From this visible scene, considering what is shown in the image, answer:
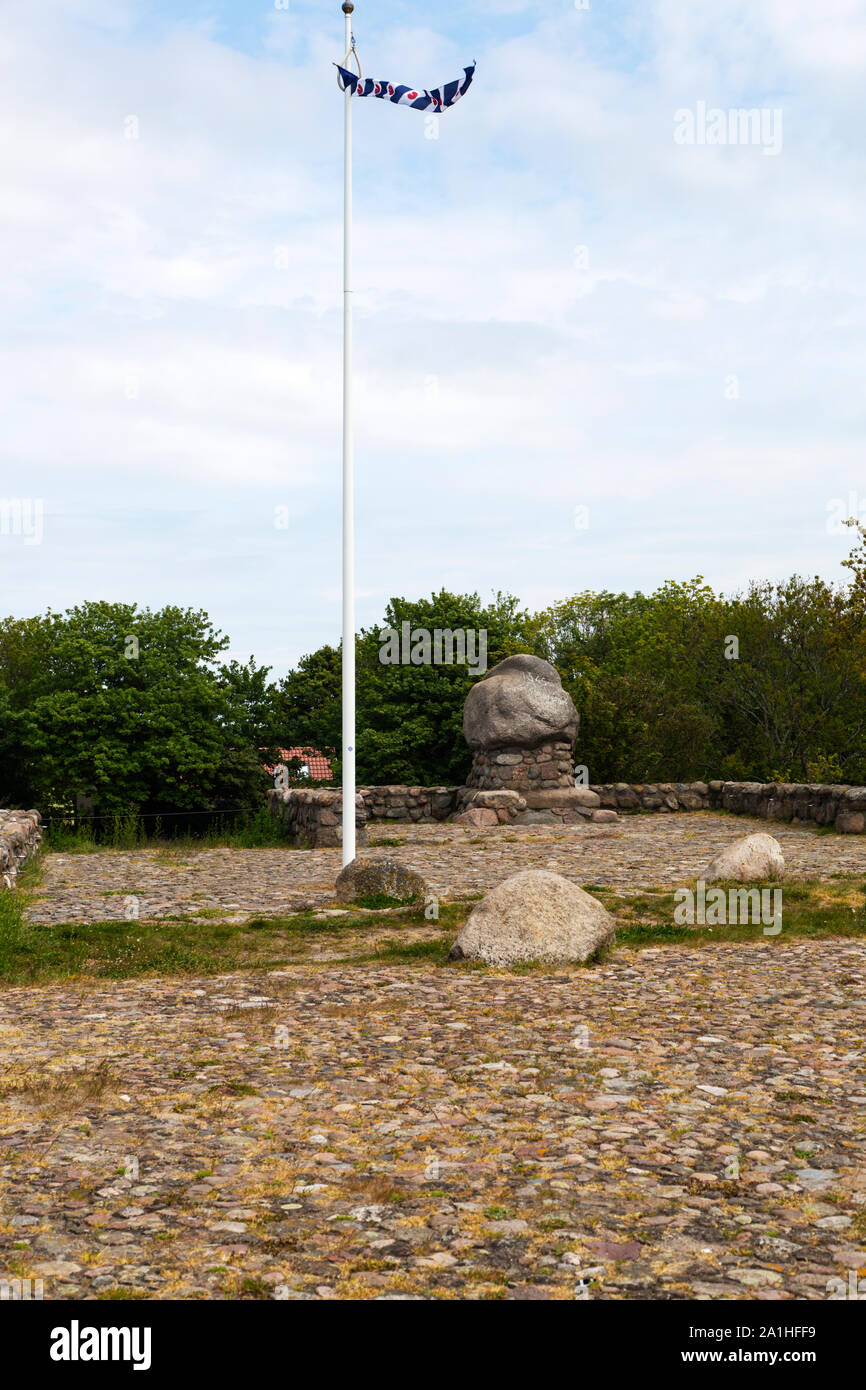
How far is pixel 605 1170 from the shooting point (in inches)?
192

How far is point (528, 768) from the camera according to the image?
25641mm

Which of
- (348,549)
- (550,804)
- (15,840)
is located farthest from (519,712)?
(15,840)

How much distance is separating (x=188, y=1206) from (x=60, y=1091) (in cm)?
170

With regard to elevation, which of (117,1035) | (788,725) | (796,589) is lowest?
(117,1035)

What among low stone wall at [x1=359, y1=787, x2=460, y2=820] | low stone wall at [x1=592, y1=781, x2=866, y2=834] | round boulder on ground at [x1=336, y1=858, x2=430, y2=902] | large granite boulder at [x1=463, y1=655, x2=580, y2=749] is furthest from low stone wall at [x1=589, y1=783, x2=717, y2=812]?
round boulder on ground at [x1=336, y1=858, x2=430, y2=902]

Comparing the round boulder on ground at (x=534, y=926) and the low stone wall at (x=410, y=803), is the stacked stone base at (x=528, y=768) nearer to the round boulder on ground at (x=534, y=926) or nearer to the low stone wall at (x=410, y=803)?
the low stone wall at (x=410, y=803)

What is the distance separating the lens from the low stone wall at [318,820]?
67.1 ft

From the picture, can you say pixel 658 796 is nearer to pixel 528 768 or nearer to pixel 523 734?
pixel 528 768

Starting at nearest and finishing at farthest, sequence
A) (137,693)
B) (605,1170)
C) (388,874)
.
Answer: (605,1170)
(388,874)
(137,693)

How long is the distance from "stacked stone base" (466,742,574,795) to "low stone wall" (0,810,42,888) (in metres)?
9.54

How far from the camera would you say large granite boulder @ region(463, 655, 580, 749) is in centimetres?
2541

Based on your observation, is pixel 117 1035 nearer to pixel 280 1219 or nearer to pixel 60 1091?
pixel 60 1091

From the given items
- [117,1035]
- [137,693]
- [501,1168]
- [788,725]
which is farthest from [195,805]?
[501,1168]

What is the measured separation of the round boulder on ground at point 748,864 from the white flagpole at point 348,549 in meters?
4.59
